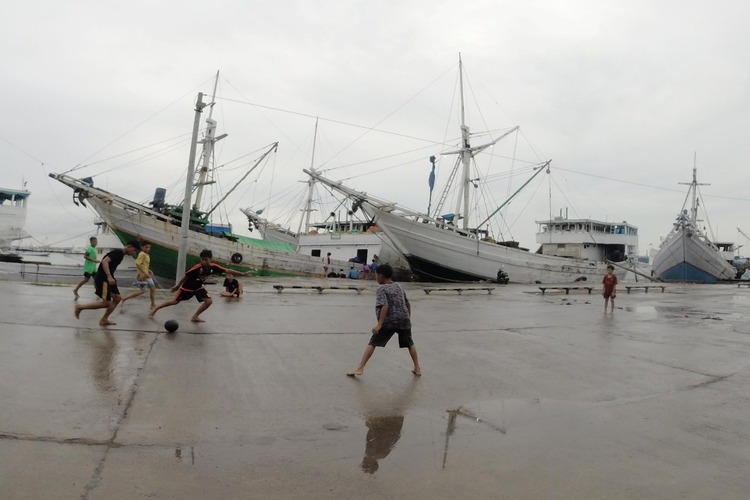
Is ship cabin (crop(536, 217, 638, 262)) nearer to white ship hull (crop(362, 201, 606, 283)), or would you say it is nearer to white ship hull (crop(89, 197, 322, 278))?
white ship hull (crop(362, 201, 606, 283))

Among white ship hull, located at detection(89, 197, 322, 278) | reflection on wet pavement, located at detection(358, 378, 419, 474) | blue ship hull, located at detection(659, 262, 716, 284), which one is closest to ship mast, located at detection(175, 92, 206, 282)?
white ship hull, located at detection(89, 197, 322, 278)

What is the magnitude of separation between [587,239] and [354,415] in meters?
44.9

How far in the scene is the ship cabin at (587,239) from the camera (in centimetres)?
4544

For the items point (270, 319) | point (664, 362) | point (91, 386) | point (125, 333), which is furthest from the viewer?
point (270, 319)

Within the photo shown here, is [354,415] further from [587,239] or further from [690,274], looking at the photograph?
[690,274]

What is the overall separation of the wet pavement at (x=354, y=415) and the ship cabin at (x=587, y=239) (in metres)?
39.1

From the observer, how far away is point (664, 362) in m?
6.69

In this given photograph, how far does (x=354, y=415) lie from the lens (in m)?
4.23

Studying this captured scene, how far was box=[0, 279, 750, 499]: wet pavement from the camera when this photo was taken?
2.97 metres

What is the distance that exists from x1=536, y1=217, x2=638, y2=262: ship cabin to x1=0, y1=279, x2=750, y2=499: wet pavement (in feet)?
128

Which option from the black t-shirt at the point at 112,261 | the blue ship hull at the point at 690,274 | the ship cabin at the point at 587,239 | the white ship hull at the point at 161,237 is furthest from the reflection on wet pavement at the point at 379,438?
the blue ship hull at the point at 690,274

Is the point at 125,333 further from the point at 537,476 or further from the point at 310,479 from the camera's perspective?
the point at 537,476

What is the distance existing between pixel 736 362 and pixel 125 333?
8100 millimetres

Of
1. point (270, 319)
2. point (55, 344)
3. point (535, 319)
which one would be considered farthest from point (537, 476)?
point (535, 319)
